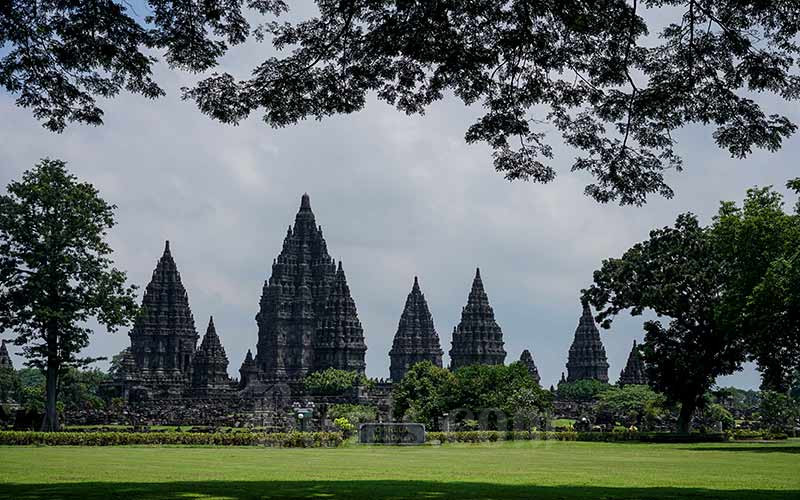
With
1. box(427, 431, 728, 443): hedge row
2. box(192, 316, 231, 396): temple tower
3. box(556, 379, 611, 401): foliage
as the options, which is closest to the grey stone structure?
box(192, 316, 231, 396): temple tower

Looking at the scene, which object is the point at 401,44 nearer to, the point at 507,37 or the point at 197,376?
the point at 507,37

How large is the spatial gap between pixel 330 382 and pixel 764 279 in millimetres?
75242

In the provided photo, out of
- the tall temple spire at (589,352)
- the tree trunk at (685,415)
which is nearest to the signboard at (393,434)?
the tree trunk at (685,415)

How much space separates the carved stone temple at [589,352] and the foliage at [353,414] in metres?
68.6

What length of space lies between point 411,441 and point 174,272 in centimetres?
7977

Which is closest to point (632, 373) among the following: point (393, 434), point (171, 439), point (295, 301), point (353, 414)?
point (295, 301)

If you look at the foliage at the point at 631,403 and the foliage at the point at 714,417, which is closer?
A: the foliage at the point at 714,417

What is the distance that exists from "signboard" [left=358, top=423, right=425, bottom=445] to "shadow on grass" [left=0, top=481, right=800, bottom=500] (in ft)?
94.0

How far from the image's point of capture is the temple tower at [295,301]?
127m

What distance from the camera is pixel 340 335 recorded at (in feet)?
389

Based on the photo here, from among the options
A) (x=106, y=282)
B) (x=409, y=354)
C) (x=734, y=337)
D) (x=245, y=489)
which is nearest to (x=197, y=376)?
(x=409, y=354)

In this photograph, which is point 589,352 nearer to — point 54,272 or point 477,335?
point 477,335

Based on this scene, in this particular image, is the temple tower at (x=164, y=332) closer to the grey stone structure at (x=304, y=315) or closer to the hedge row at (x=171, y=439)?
the grey stone structure at (x=304, y=315)

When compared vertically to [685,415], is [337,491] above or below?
below
